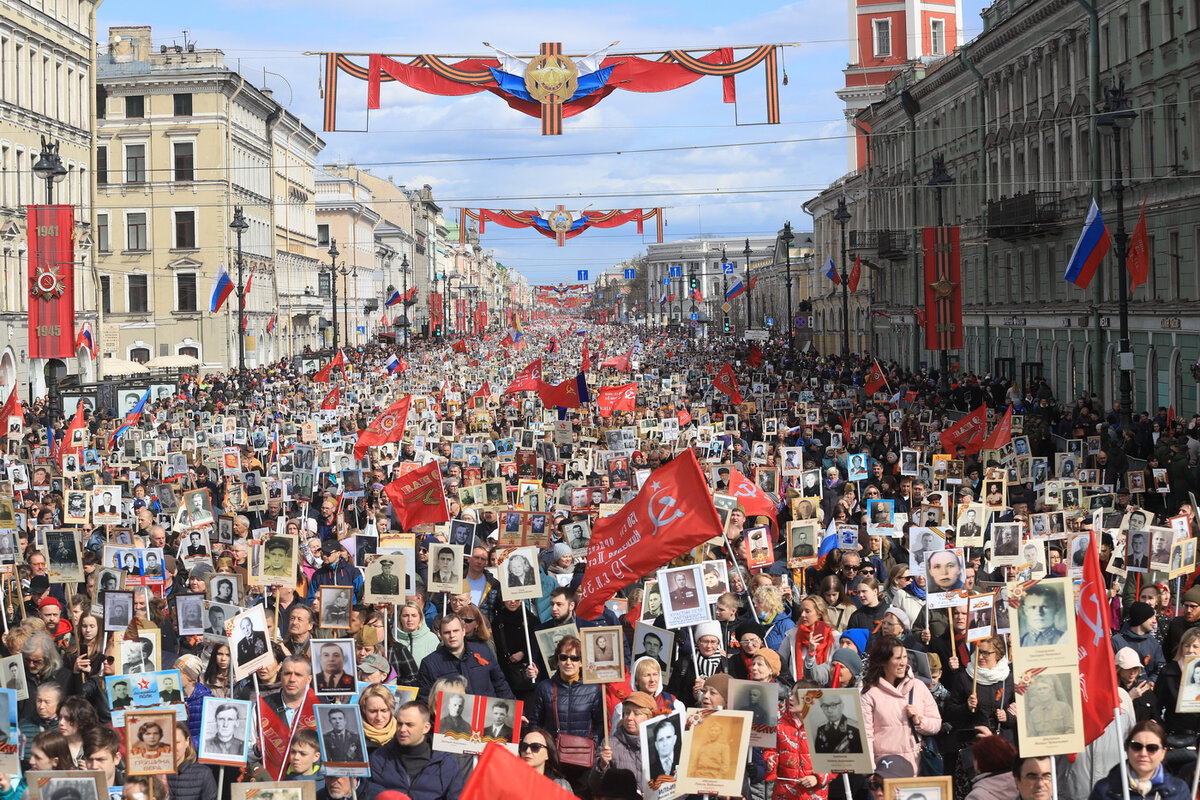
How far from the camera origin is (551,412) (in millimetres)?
34844

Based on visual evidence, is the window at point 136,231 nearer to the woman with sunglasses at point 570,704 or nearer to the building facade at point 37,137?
the building facade at point 37,137

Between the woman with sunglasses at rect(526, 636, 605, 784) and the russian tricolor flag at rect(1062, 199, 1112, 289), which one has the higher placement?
the russian tricolor flag at rect(1062, 199, 1112, 289)

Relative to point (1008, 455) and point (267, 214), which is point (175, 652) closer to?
point (1008, 455)

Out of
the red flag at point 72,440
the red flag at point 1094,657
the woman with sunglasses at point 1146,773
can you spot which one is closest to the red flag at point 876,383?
the red flag at point 72,440

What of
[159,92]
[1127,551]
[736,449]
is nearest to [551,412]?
[736,449]

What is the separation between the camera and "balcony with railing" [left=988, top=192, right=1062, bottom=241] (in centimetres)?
4684

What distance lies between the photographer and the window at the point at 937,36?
281 ft

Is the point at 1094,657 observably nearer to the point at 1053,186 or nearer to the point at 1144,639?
the point at 1144,639

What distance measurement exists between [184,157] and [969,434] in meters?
58.7

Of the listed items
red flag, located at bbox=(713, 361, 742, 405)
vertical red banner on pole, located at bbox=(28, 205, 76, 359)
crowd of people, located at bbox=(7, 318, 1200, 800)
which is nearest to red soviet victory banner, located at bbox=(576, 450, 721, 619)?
crowd of people, located at bbox=(7, 318, 1200, 800)

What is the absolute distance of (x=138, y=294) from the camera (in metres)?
77.4

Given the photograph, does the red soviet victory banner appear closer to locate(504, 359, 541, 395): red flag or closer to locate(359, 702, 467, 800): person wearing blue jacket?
locate(359, 702, 467, 800): person wearing blue jacket

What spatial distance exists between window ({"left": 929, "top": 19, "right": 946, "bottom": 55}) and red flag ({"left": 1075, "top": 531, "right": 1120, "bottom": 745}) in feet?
263

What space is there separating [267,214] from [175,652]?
78.9 meters
